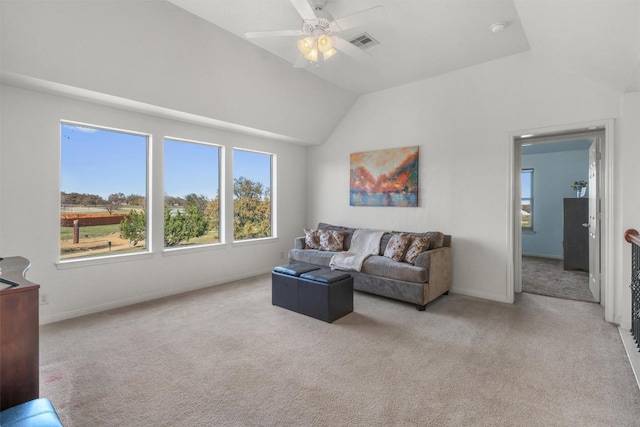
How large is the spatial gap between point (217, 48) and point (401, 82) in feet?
9.05

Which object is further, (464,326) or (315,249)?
(315,249)

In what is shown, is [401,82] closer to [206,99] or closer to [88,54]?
[206,99]

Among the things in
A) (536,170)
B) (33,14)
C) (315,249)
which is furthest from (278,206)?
(536,170)

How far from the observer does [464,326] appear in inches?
126

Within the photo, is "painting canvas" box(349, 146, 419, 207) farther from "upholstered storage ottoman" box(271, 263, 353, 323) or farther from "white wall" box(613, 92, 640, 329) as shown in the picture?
"white wall" box(613, 92, 640, 329)

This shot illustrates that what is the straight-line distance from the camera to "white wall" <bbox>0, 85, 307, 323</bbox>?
3.05m

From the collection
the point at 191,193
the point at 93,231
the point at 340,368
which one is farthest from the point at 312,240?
the point at 93,231

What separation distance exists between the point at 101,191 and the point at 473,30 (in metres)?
4.67

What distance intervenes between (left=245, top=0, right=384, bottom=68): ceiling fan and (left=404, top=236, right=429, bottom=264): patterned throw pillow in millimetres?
2353

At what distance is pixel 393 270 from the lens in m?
3.88

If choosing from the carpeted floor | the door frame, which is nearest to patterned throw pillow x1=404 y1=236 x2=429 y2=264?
the door frame

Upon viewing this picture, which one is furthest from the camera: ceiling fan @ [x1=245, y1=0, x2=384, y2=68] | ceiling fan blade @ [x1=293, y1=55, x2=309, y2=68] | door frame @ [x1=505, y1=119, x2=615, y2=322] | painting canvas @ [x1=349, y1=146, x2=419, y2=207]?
painting canvas @ [x1=349, y1=146, x2=419, y2=207]

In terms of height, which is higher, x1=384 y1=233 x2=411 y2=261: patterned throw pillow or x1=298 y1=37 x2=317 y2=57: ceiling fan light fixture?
x1=298 y1=37 x2=317 y2=57: ceiling fan light fixture

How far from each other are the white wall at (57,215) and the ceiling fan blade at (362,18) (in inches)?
115
